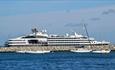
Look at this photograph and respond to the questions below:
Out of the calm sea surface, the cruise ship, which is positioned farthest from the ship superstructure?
the calm sea surface

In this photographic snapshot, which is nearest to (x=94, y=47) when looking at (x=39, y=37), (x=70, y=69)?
(x=39, y=37)

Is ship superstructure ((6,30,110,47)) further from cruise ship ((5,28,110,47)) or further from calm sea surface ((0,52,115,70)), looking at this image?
calm sea surface ((0,52,115,70))

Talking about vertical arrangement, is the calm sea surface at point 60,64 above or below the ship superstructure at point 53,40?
below

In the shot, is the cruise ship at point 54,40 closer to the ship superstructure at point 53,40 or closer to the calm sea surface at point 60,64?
the ship superstructure at point 53,40

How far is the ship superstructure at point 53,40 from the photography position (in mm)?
187625

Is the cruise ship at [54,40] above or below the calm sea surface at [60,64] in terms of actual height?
above

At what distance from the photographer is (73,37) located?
18925 centimetres

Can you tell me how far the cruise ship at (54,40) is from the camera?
188 m

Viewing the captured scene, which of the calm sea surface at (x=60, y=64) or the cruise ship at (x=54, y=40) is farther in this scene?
the cruise ship at (x=54, y=40)

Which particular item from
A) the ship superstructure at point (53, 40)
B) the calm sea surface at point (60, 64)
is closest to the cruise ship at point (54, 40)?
the ship superstructure at point (53, 40)

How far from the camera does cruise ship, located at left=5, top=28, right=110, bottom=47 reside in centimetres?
18762

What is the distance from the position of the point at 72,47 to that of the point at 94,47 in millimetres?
8356

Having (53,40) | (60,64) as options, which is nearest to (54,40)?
(53,40)

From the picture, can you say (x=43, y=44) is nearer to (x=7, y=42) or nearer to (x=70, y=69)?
(x=7, y=42)
